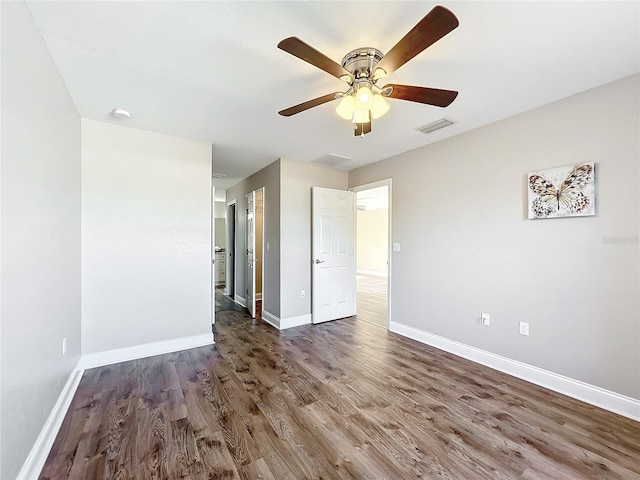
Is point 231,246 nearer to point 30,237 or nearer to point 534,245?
point 30,237

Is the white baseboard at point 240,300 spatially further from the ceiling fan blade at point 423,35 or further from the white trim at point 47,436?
the ceiling fan blade at point 423,35

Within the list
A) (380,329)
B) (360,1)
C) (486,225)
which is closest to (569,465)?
(486,225)

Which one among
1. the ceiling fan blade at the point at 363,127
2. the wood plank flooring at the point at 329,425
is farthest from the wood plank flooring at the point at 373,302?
the ceiling fan blade at the point at 363,127

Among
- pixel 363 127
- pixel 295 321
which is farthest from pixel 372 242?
pixel 363 127

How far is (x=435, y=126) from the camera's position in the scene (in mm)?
2836

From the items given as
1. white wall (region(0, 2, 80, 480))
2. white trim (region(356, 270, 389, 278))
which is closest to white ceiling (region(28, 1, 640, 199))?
white wall (region(0, 2, 80, 480))

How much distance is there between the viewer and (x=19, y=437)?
134 centimetres

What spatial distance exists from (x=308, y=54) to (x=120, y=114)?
7.36ft

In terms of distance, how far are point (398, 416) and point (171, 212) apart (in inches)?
120

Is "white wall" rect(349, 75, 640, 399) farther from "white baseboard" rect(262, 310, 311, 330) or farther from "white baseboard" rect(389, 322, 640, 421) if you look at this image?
"white baseboard" rect(262, 310, 311, 330)

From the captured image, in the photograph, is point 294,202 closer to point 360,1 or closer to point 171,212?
point 171,212

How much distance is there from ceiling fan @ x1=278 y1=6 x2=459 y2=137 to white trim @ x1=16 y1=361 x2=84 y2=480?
8.22 ft

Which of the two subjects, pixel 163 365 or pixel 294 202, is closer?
pixel 163 365

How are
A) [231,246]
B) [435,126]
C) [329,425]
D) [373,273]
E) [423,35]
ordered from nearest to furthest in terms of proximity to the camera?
[423,35] → [329,425] → [435,126] → [231,246] → [373,273]
